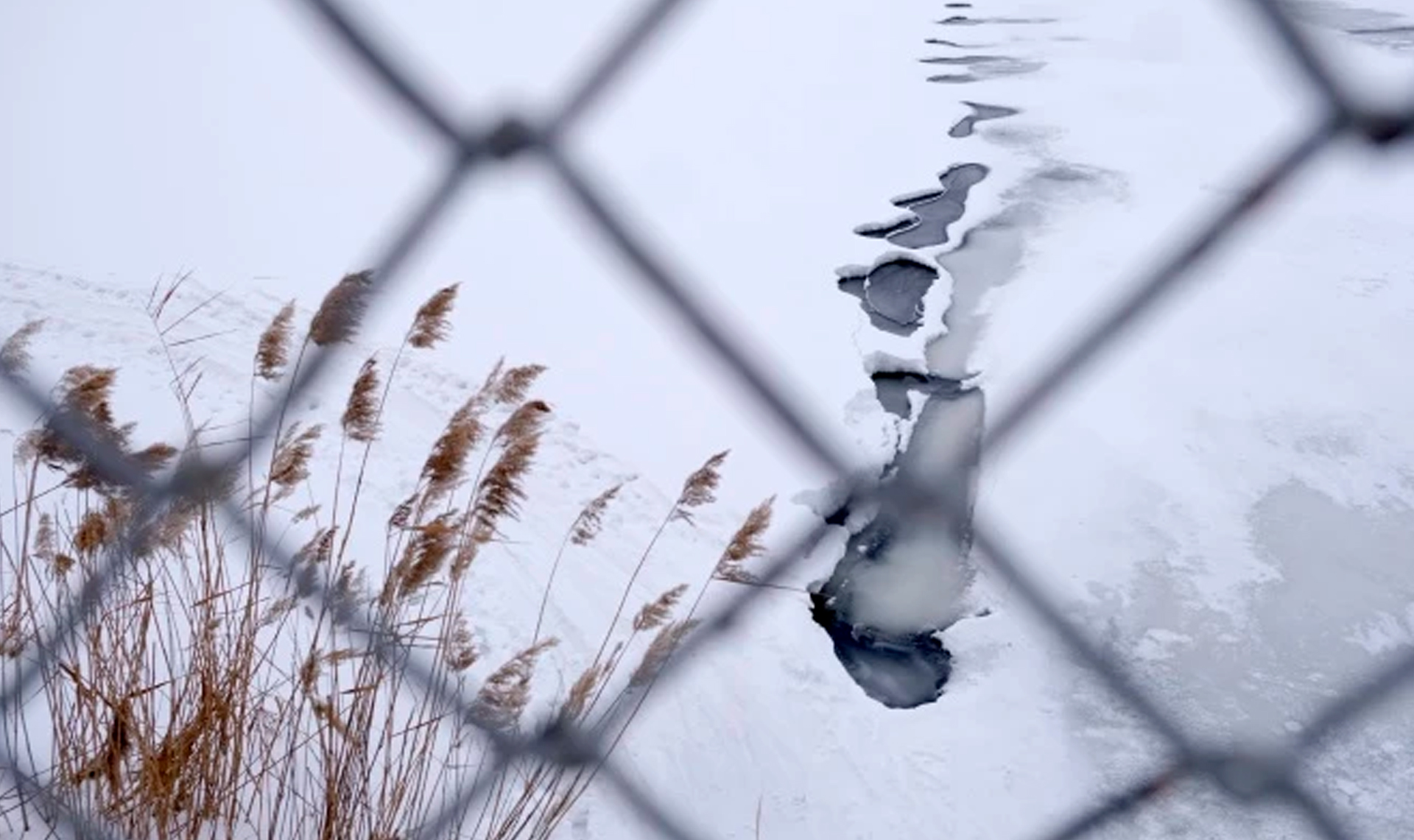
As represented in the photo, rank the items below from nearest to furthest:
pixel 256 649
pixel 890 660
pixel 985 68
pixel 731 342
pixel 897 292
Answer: pixel 731 342
pixel 256 649
pixel 890 660
pixel 897 292
pixel 985 68

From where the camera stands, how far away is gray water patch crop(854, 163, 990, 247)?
2746 millimetres

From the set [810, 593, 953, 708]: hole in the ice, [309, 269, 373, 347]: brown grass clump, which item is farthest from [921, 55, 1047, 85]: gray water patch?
[309, 269, 373, 347]: brown grass clump

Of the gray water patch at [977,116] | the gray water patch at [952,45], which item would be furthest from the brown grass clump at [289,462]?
the gray water patch at [952,45]

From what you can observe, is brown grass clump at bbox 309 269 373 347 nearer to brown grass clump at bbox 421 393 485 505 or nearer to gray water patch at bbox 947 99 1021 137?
brown grass clump at bbox 421 393 485 505

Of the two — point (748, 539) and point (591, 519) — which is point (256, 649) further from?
point (748, 539)

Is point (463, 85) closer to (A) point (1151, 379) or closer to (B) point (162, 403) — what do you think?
(B) point (162, 403)

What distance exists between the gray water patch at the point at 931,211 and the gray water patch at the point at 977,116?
28 centimetres

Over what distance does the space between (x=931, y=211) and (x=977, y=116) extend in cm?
81

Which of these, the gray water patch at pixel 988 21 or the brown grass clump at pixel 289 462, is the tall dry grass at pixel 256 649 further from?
the gray water patch at pixel 988 21

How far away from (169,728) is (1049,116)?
305cm

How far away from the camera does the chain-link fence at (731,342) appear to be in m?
0.50

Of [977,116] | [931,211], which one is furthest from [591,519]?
[977,116]

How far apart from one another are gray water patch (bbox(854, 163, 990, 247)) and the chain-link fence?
6.21 ft

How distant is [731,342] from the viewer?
597 millimetres
